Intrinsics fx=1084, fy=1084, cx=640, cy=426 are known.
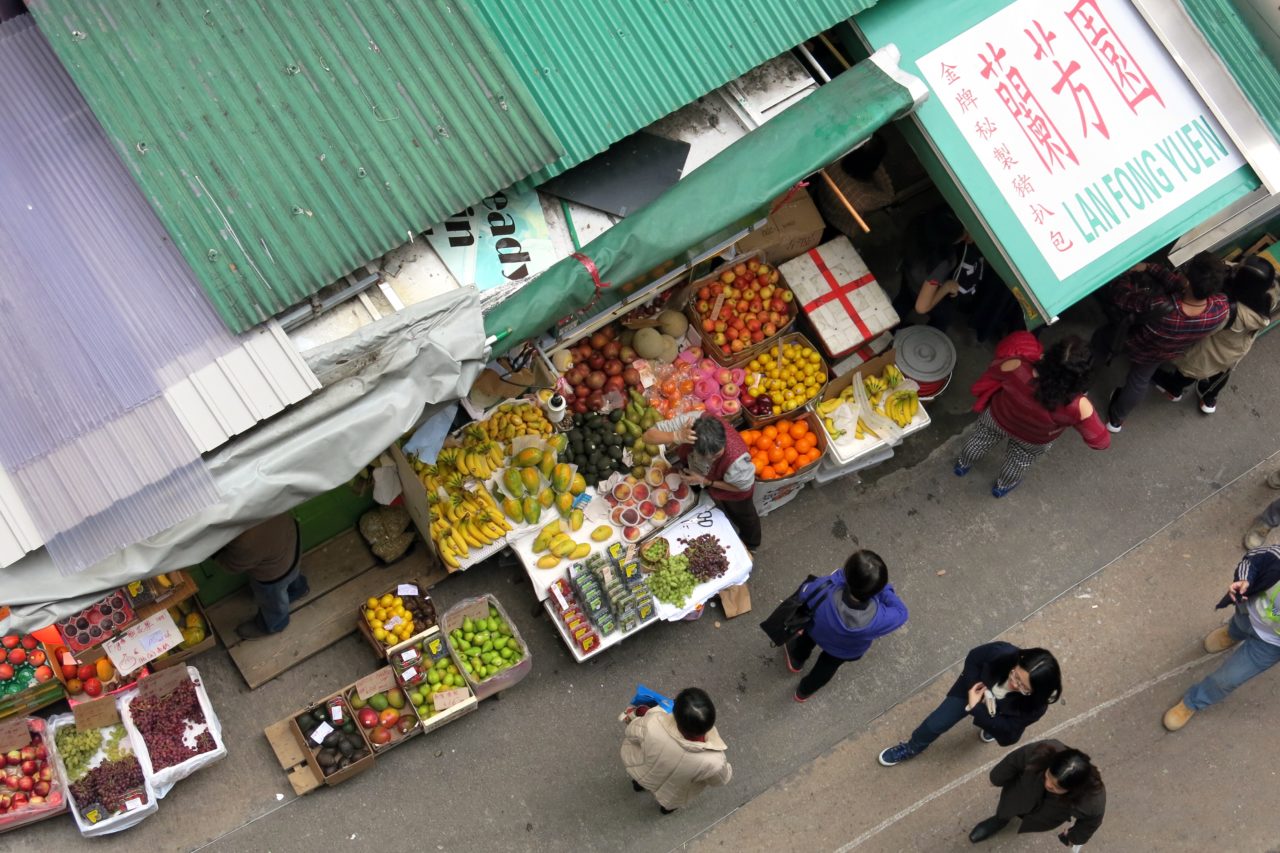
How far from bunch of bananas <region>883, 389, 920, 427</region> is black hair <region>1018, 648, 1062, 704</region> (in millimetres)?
2277

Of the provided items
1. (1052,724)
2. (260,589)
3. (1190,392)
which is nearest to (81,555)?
(260,589)

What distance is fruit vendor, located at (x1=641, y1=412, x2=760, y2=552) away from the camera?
646 centimetres

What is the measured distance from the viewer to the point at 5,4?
197 inches

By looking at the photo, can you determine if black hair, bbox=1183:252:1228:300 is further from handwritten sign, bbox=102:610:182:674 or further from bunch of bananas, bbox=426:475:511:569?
handwritten sign, bbox=102:610:182:674

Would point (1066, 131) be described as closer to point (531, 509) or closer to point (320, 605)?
point (531, 509)

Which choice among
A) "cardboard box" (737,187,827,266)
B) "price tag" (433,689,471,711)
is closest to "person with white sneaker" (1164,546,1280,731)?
"cardboard box" (737,187,827,266)

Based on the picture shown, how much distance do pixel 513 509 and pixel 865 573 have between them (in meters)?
2.32

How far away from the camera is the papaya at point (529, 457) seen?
6.78 metres

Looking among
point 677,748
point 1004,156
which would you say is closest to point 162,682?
point 677,748

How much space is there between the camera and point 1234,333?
753 cm

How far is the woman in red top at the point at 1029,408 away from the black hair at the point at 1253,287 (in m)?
1.41

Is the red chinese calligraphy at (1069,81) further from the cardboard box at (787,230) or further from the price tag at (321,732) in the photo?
the price tag at (321,732)

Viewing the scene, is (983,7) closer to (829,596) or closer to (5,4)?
(829,596)

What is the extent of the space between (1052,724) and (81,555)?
6.00m
